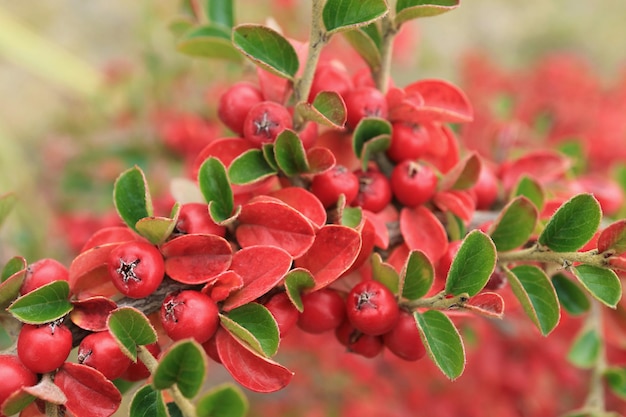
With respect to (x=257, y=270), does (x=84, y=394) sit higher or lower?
lower

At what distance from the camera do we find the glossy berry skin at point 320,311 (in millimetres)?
684

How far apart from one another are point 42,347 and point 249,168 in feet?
0.99

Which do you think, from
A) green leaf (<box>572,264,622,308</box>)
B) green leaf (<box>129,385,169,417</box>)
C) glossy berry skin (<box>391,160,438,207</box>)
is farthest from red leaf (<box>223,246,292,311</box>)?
Result: green leaf (<box>572,264,622,308</box>)

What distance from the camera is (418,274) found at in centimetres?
66

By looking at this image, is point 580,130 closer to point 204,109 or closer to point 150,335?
Answer: point 204,109

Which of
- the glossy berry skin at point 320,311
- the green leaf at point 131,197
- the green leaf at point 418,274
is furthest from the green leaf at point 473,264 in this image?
the green leaf at point 131,197

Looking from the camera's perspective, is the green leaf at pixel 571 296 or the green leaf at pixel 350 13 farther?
the green leaf at pixel 571 296

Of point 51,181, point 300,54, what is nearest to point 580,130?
point 300,54

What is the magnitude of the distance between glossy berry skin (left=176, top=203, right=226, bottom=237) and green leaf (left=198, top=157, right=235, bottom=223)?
0.02 metres

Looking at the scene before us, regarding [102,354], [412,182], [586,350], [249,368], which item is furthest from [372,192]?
[586,350]

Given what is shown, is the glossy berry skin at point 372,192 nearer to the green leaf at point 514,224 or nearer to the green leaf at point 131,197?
the green leaf at point 514,224

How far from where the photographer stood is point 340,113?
2.19ft

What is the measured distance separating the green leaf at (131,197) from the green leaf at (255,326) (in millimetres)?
159

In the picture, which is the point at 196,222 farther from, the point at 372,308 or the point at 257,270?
the point at 372,308
